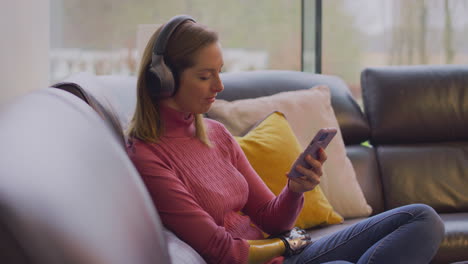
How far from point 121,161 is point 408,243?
41.2 inches

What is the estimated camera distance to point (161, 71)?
151 cm

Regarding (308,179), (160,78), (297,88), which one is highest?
(160,78)

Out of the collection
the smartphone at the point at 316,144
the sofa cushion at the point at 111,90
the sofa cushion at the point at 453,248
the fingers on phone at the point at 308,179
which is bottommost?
the sofa cushion at the point at 453,248

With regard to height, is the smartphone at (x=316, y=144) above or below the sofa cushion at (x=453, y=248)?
above

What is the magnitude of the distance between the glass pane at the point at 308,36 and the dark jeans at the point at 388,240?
212cm

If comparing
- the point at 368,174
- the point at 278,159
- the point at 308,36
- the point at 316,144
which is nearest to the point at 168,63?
the point at 316,144

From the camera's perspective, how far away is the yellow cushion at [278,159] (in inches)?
82.0

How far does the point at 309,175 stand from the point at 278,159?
1.76ft

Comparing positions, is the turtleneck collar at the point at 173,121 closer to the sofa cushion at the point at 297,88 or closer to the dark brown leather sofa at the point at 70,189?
the dark brown leather sofa at the point at 70,189

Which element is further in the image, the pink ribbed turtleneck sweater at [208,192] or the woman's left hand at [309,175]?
the woman's left hand at [309,175]

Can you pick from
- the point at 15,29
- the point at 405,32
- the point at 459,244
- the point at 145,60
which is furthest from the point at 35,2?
the point at 405,32

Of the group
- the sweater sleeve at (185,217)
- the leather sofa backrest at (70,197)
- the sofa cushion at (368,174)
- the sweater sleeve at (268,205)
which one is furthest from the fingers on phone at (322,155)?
the sofa cushion at (368,174)

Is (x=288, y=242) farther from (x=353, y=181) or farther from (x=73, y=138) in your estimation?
(x=73, y=138)

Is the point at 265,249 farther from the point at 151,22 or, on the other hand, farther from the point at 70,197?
the point at 151,22
